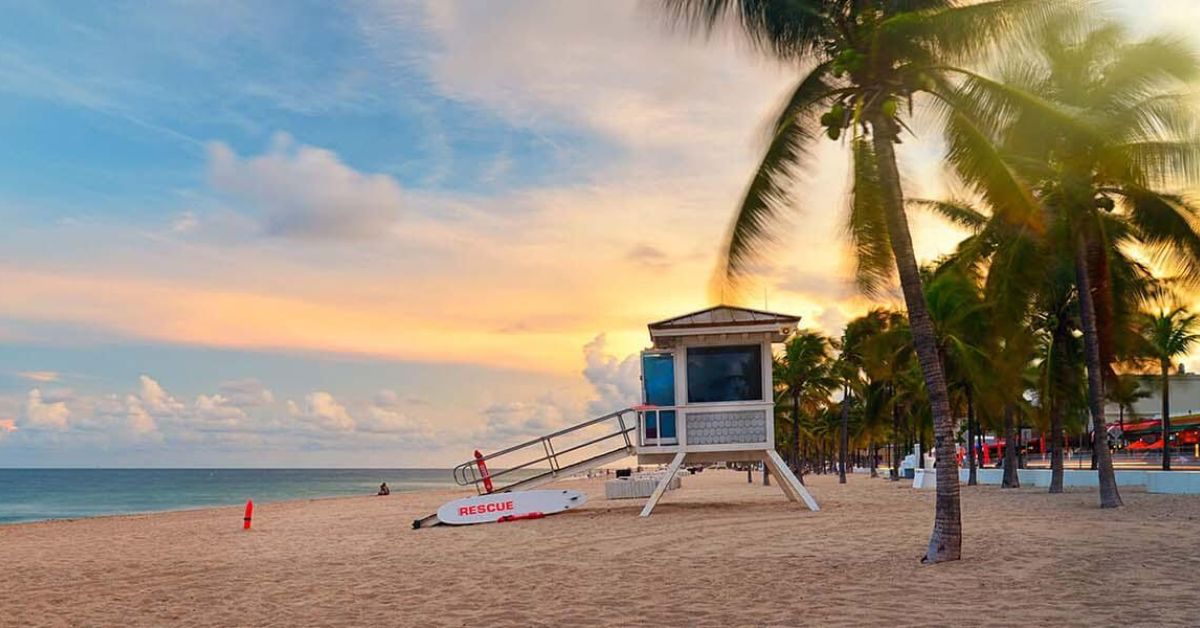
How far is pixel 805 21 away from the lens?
Result: 13.5 meters

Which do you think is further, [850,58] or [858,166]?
[858,166]

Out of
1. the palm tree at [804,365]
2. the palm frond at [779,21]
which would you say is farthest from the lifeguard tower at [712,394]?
the palm tree at [804,365]

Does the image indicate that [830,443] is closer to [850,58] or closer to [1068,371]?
[1068,371]

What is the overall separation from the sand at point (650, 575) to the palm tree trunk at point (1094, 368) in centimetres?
66

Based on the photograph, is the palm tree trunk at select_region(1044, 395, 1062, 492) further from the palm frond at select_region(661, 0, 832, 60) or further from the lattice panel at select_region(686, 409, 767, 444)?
the palm frond at select_region(661, 0, 832, 60)

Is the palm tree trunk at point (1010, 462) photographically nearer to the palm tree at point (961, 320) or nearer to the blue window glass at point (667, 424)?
the palm tree at point (961, 320)

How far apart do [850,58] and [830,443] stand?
100026mm

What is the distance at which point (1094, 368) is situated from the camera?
74.2 feet

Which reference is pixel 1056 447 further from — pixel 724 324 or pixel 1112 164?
pixel 724 324

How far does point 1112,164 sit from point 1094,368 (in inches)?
187

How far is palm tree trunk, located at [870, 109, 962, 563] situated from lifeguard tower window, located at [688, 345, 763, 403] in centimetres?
915

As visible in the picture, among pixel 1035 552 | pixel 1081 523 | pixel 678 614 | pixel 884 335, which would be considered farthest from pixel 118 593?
pixel 884 335

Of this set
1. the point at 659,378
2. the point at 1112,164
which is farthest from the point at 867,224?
the point at 659,378

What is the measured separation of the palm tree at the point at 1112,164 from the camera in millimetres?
20219
